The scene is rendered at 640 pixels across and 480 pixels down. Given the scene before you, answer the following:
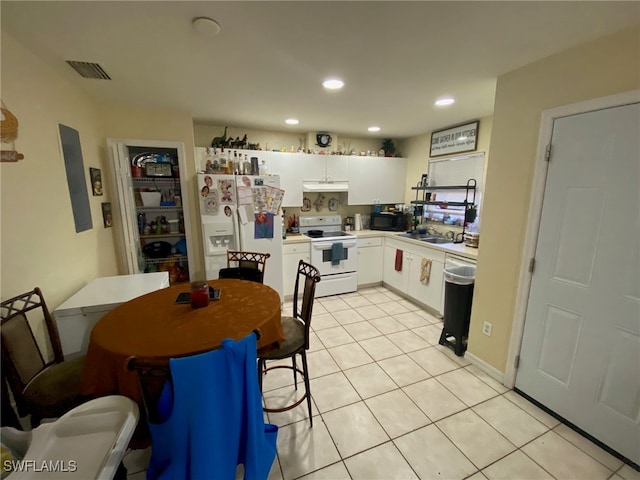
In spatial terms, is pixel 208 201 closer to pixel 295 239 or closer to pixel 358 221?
pixel 295 239

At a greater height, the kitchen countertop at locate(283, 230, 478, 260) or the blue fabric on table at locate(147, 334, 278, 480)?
the kitchen countertop at locate(283, 230, 478, 260)

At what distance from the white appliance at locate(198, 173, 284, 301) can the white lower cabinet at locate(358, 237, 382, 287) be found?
53.3 inches

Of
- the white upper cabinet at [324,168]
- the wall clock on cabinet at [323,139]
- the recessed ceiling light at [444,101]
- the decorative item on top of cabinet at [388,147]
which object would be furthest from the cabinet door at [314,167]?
the recessed ceiling light at [444,101]

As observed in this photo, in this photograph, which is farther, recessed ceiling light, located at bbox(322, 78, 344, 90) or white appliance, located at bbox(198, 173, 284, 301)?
white appliance, located at bbox(198, 173, 284, 301)

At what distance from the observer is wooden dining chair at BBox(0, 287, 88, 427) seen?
133cm

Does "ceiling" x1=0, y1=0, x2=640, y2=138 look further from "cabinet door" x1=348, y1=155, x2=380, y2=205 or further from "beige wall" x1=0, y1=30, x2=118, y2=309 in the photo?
"cabinet door" x1=348, y1=155, x2=380, y2=205

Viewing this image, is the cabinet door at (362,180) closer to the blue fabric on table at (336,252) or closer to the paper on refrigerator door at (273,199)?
the blue fabric on table at (336,252)

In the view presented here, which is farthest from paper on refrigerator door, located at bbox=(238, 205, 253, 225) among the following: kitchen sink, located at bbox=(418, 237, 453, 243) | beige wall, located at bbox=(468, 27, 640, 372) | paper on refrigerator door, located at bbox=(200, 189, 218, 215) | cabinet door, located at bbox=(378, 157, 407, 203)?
beige wall, located at bbox=(468, 27, 640, 372)

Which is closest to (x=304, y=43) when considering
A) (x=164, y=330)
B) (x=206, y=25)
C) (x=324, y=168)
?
(x=206, y=25)

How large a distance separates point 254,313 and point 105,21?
1739 millimetres

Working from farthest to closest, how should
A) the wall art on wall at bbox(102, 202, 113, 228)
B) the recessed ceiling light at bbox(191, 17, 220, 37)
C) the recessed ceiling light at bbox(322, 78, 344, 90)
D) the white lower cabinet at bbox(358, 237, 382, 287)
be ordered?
the white lower cabinet at bbox(358, 237, 382, 287) < the wall art on wall at bbox(102, 202, 113, 228) < the recessed ceiling light at bbox(322, 78, 344, 90) < the recessed ceiling light at bbox(191, 17, 220, 37)

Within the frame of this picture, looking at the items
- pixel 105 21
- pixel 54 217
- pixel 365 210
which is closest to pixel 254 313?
pixel 54 217

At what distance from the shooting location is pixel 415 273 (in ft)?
11.8

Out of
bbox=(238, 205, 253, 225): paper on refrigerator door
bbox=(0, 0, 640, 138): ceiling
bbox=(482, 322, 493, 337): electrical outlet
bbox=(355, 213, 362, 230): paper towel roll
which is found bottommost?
bbox=(482, 322, 493, 337): electrical outlet
